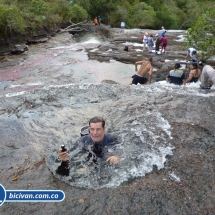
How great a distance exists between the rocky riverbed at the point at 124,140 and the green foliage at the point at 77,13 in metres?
24.3

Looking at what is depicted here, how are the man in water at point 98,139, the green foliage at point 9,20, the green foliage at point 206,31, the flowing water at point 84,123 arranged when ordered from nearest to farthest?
the man in water at point 98,139 < the flowing water at point 84,123 < the green foliage at point 206,31 < the green foliage at point 9,20

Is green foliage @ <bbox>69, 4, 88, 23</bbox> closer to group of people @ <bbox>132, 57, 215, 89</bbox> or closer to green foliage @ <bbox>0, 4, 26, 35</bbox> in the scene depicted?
green foliage @ <bbox>0, 4, 26, 35</bbox>

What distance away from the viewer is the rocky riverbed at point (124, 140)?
3219 millimetres

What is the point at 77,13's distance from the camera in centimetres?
3209

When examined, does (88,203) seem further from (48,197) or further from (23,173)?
(23,173)

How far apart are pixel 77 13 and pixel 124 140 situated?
31.0 m

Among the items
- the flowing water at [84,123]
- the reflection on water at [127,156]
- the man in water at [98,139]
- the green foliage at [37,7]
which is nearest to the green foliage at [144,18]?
the green foliage at [37,7]

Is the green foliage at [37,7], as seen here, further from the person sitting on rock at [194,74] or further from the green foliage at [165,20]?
the green foliage at [165,20]

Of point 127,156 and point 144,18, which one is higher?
point 127,156

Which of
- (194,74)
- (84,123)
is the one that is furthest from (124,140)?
(194,74)

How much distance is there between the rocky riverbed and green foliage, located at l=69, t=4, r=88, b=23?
2429 cm

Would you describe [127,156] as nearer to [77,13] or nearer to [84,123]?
[84,123]

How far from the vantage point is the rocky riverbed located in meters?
3.22

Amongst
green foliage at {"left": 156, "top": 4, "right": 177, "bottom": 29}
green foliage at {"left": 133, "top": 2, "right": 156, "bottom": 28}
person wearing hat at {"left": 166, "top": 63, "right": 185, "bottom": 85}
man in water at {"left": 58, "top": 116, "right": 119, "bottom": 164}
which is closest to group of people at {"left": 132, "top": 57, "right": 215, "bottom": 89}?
person wearing hat at {"left": 166, "top": 63, "right": 185, "bottom": 85}
